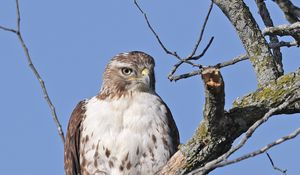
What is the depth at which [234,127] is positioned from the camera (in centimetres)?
480

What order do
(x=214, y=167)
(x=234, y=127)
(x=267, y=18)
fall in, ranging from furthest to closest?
(x=267, y=18) → (x=234, y=127) → (x=214, y=167)

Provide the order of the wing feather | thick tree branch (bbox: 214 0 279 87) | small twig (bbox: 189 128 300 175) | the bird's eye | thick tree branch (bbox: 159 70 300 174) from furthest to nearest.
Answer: the bird's eye < the wing feather < thick tree branch (bbox: 214 0 279 87) < thick tree branch (bbox: 159 70 300 174) < small twig (bbox: 189 128 300 175)

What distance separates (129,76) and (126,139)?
1.00 m

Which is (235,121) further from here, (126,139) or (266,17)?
(126,139)

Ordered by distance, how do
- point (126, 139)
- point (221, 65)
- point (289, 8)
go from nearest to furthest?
point (289, 8) < point (221, 65) < point (126, 139)

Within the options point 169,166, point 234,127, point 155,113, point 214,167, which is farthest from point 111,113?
point 214,167

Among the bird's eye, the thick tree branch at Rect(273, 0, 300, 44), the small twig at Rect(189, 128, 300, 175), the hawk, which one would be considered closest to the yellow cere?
the hawk

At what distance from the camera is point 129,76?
24.4 feet

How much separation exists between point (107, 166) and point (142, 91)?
38.8 inches

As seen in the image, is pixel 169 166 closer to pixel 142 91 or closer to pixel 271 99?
pixel 271 99

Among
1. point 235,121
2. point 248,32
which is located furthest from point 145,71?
point 235,121

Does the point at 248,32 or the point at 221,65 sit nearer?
the point at 248,32

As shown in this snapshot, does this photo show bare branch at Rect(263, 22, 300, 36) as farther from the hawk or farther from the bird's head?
the bird's head

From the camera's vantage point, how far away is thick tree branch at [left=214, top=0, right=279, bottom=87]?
555cm
